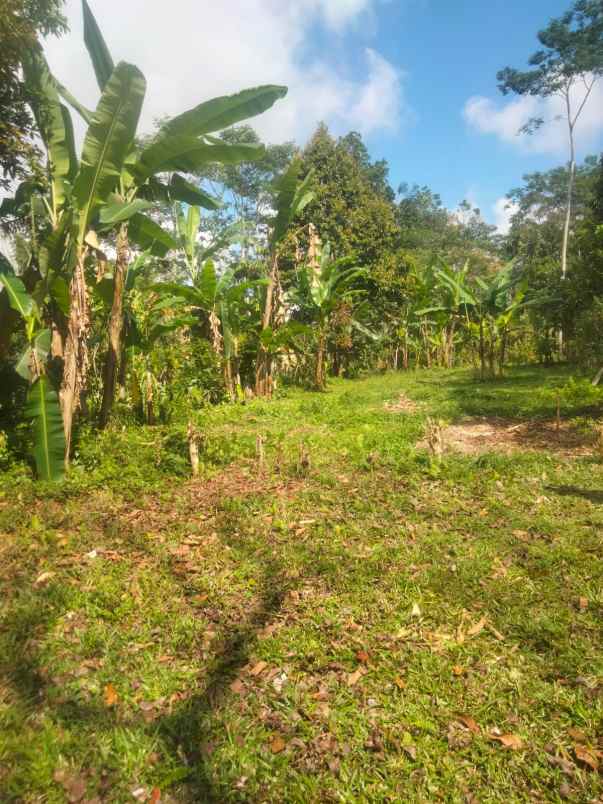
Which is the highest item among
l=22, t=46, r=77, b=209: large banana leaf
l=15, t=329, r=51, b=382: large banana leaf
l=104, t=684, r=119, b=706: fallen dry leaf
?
l=22, t=46, r=77, b=209: large banana leaf

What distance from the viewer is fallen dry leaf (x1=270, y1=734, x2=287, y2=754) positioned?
6.80ft

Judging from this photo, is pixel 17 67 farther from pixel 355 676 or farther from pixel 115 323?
pixel 355 676

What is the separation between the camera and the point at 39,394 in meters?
4.45

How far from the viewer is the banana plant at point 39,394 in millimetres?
4457

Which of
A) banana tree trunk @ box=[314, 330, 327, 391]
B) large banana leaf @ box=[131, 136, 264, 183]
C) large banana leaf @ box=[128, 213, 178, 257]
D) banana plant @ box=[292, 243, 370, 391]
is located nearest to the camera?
large banana leaf @ box=[131, 136, 264, 183]

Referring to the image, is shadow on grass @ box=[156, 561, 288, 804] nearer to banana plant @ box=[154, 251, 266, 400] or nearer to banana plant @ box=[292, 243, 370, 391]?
banana plant @ box=[154, 251, 266, 400]

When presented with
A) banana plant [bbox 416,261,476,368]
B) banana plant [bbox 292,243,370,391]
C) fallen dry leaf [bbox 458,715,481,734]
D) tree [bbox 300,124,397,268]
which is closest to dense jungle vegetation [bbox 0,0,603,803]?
fallen dry leaf [bbox 458,715,481,734]

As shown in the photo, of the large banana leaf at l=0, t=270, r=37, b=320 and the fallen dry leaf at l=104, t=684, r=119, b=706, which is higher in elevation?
the large banana leaf at l=0, t=270, r=37, b=320

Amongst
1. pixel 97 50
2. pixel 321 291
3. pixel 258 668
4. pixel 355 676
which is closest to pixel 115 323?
pixel 97 50

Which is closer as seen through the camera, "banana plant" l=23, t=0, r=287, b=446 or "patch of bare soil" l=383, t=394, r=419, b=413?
"banana plant" l=23, t=0, r=287, b=446

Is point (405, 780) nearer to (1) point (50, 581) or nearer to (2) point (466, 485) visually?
(1) point (50, 581)

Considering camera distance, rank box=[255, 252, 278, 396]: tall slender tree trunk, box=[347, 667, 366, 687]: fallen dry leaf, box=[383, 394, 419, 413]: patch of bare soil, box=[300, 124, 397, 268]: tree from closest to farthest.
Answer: box=[347, 667, 366, 687]: fallen dry leaf
box=[383, 394, 419, 413]: patch of bare soil
box=[255, 252, 278, 396]: tall slender tree trunk
box=[300, 124, 397, 268]: tree

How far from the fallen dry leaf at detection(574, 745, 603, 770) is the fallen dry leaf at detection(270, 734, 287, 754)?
4.08 ft

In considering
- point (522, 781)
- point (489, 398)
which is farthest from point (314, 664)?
point (489, 398)
